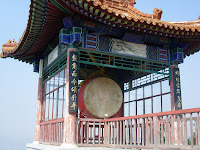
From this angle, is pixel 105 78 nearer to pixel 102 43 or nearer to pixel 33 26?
pixel 102 43

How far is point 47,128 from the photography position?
10.9 meters

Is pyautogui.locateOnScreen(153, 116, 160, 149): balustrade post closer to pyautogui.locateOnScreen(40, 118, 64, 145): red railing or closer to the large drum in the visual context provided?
pyautogui.locateOnScreen(40, 118, 64, 145): red railing

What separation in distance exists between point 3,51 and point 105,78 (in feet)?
17.7

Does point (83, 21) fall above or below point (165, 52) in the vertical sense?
above

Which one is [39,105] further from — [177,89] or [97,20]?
[177,89]

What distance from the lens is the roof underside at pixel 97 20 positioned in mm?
8156

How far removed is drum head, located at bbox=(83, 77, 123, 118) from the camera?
416 inches

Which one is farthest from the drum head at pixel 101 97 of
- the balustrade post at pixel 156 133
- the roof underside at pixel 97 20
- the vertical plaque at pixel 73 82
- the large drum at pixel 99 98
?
the balustrade post at pixel 156 133

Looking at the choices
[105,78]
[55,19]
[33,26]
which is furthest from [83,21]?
[105,78]

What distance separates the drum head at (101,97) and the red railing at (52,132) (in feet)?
4.79

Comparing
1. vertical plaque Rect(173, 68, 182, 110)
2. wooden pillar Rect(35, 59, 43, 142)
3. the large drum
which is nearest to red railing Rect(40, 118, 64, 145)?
wooden pillar Rect(35, 59, 43, 142)

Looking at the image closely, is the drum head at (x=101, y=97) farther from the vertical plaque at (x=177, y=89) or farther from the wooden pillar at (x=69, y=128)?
the vertical plaque at (x=177, y=89)

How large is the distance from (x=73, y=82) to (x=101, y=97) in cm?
228

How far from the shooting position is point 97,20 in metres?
8.94
